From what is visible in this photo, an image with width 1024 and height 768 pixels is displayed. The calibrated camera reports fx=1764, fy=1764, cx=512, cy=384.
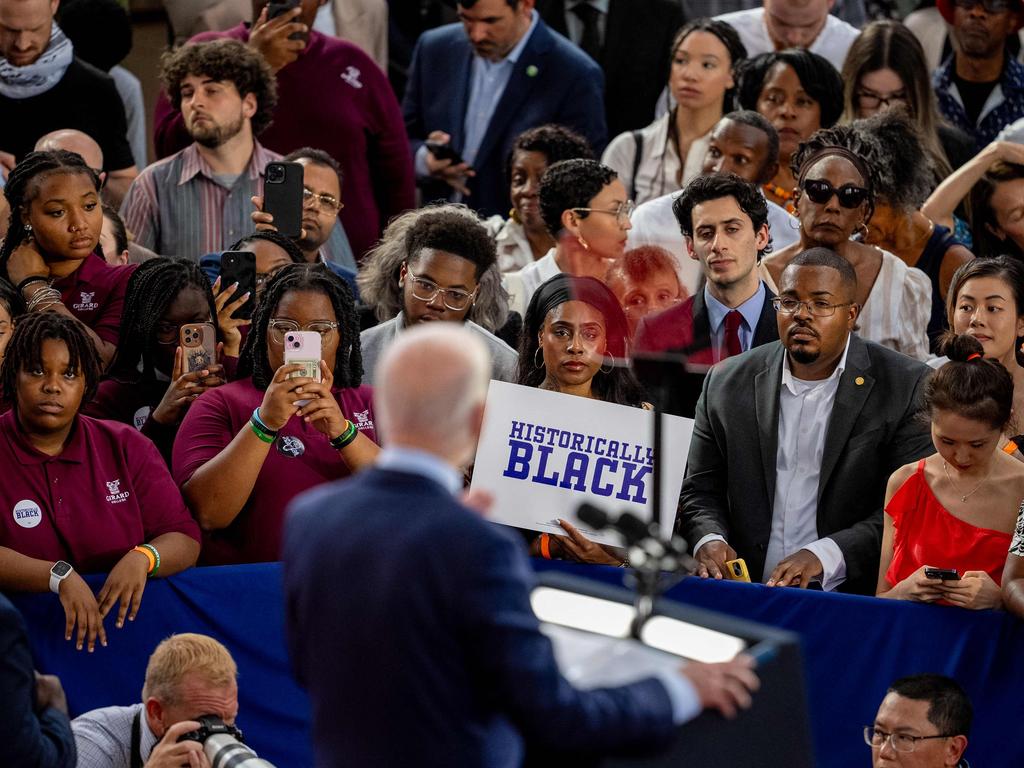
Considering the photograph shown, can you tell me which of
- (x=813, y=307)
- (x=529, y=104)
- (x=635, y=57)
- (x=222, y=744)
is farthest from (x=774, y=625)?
(x=635, y=57)

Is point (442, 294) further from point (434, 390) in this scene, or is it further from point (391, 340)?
point (434, 390)

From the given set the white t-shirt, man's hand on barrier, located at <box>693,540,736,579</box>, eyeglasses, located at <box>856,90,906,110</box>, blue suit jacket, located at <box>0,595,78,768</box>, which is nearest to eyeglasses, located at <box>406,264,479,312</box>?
man's hand on barrier, located at <box>693,540,736,579</box>

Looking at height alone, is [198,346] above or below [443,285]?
below

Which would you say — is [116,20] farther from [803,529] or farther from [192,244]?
[803,529]

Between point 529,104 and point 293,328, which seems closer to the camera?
point 293,328

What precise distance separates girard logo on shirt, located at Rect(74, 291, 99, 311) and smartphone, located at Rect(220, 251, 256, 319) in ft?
1.57

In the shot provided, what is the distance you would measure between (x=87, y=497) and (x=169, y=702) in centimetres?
79

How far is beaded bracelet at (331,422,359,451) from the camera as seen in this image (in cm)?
571

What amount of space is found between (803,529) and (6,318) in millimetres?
2843

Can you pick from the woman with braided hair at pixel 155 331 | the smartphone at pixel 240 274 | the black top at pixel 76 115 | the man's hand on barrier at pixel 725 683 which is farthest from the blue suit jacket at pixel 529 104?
the man's hand on barrier at pixel 725 683

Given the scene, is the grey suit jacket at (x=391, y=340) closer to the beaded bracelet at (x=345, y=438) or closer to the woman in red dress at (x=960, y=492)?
the beaded bracelet at (x=345, y=438)

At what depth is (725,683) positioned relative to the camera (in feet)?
11.1

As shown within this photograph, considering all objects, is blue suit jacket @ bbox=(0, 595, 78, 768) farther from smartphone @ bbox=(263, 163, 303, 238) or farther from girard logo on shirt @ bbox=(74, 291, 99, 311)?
smartphone @ bbox=(263, 163, 303, 238)

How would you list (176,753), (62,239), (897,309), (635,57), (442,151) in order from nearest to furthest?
1. (176,753)
2. (62,239)
3. (897,309)
4. (442,151)
5. (635,57)
